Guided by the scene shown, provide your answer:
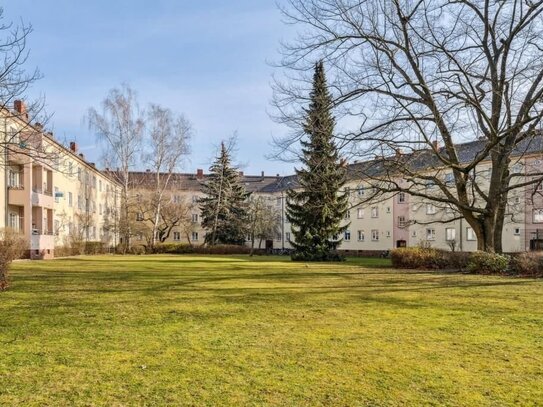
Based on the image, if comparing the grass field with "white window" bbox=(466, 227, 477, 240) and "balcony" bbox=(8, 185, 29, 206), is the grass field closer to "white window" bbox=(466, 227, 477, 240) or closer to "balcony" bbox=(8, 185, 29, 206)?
"balcony" bbox=(8, 185, 29, 206)

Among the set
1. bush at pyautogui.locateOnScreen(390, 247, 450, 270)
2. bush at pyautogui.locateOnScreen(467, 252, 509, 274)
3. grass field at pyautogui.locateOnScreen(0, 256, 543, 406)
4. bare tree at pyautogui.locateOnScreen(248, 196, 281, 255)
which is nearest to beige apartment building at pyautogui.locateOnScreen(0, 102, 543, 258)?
bush at pyautogui.locateOnScreen(390, 247, 450, 270)

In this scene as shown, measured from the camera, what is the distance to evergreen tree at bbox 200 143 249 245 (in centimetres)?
5709

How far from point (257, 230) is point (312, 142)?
20830 mm

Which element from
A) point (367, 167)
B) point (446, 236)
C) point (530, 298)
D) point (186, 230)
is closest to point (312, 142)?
point (367, 167)

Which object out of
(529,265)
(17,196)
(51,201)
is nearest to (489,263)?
(529,265)

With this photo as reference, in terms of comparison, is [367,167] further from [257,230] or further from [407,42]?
[257,230]

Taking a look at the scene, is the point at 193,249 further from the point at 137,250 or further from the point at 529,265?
the point at 529,265

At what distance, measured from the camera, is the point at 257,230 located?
56.2 meters

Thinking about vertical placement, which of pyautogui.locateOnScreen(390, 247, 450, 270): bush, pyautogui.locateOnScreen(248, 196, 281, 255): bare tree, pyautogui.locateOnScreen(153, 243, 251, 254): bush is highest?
pyautogui.locateOnScreen(248, 196, 281, 255): bare tree

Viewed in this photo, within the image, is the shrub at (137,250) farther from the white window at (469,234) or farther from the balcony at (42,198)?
the white window at (469,234)

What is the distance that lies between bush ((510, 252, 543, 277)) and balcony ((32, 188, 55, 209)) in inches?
1178

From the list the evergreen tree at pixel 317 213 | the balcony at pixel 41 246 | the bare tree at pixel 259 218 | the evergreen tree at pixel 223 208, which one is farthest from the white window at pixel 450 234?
the balcony at pixel 41 246

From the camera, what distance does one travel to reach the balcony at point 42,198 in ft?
115

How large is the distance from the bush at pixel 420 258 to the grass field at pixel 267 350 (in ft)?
41.3
